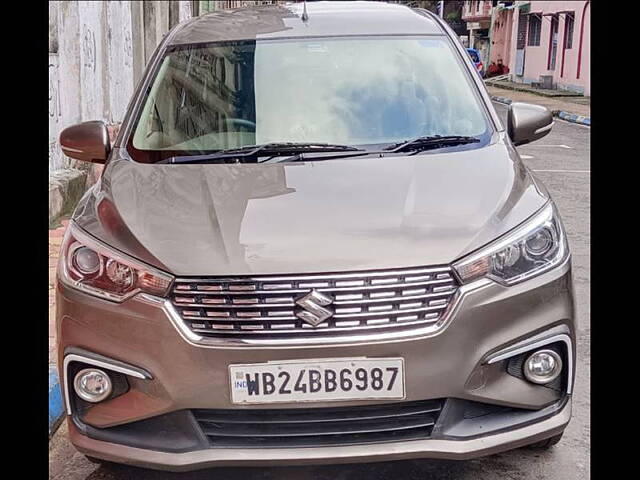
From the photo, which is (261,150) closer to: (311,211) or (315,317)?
(311,211)

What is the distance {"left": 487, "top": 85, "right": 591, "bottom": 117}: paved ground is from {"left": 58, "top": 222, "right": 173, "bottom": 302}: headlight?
18.9 m

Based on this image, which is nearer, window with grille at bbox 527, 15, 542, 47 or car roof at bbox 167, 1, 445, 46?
car roof at bbox 167, 1, 445, 46

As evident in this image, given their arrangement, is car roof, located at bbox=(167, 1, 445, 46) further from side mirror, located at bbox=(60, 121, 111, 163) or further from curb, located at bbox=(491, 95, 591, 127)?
curb, located at bbox=(491, 95, 591, 127)

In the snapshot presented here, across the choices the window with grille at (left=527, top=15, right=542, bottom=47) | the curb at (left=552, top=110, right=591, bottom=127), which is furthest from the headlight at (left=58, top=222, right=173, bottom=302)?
the window with grille at (left=527, top=15, right=542, bottom=47)

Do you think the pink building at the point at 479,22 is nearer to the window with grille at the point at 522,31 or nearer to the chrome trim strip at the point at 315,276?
the window with grille at the point at 522,31

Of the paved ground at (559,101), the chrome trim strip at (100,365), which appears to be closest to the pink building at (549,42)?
the paved ground at (559,101)

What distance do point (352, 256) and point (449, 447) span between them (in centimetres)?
68

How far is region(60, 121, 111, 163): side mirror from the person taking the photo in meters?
3.72

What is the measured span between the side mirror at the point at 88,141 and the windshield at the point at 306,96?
160 mm

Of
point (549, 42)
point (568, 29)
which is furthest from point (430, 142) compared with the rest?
point (549, 42)

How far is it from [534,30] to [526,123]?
3566cm

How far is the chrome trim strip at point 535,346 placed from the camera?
8.66 feet
